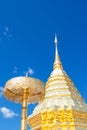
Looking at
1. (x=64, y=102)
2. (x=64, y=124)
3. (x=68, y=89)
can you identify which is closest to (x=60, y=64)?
(x=68, y=89)

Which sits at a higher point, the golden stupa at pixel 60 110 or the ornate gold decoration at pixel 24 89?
the ornate gold decoration at pixel 24 89

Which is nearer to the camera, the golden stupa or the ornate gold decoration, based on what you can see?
the golden stupa

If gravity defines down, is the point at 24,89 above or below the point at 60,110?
above

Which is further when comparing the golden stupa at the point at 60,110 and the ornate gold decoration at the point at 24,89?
the ornate gold decoration at the point at 24,89

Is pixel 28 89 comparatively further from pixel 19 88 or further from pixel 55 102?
pixel 55 102

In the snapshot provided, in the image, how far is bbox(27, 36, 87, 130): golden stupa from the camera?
20609mm

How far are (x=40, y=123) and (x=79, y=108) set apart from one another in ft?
9.69

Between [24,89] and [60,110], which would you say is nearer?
[60,110]

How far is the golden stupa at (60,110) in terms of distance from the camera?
2061 centimetres

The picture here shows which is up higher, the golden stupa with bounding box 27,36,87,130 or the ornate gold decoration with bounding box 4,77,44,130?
→ the ornate gold decoration with bounding box 4,77,44,130

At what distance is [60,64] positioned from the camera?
85.4ft

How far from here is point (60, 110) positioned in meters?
20.9

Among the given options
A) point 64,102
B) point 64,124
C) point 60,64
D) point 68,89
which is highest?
point 60,64

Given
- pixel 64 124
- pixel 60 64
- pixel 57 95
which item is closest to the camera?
pixel 64 124
